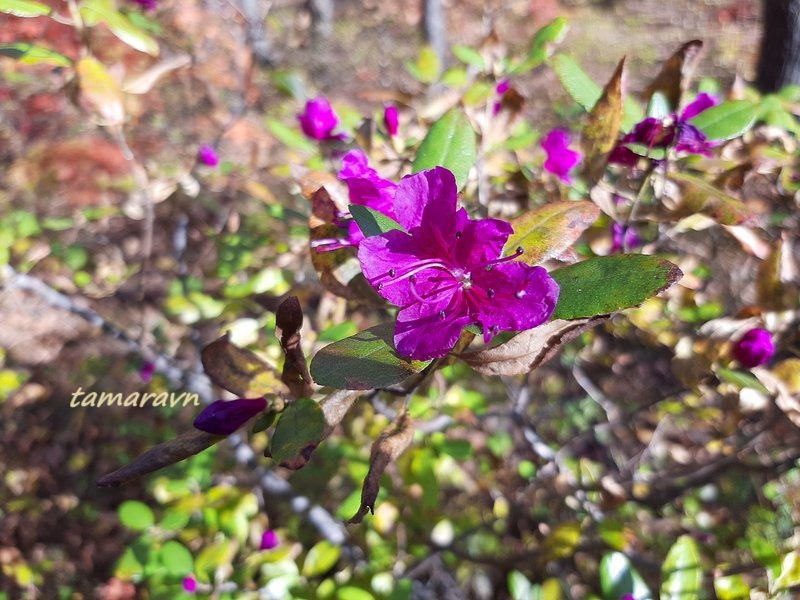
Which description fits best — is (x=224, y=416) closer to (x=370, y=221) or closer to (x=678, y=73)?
(x=370, y=221)

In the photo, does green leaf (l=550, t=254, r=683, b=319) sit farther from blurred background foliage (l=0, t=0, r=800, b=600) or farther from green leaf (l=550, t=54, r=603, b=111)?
green leaf (l=550, t=54, r=603, b=111)

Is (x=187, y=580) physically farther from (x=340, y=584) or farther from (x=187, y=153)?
(x=187, y=153)

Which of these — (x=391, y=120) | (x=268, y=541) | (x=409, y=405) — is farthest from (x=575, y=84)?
(x=268, y=541)

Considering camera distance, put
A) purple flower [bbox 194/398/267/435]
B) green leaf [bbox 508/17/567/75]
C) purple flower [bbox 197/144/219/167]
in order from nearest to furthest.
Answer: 1. purple flower [bbox 194/398/267/435]
2. green leaf [bbox 508/17/567/75]
3. purple flower [bbox 197/144/219/167]

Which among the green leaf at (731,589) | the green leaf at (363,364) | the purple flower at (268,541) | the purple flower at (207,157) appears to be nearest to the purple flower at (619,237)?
the green leaf at (363,364)

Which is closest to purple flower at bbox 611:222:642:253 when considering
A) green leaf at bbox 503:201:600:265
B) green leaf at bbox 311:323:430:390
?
green leaf at bbox 503:201:600:265
